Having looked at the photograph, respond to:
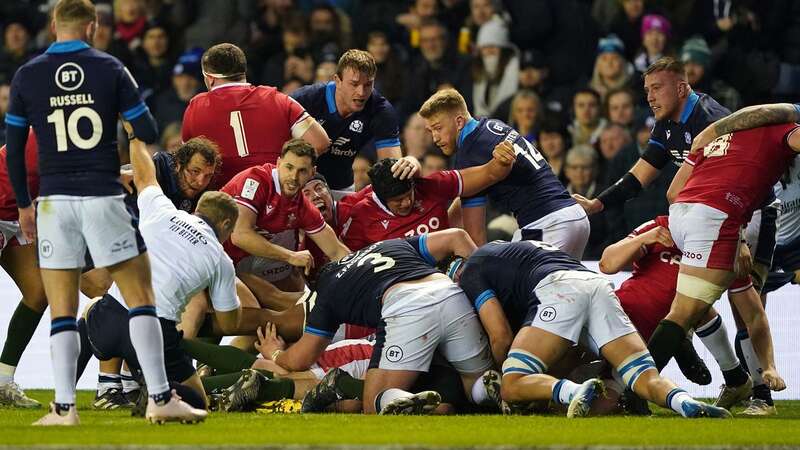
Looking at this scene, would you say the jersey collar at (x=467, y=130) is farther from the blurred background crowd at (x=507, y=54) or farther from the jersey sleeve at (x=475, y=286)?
the blurred background crowd at (x=507, y=54)

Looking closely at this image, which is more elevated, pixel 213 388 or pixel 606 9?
pixel 606 9

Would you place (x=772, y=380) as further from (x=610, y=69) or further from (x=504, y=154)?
(x=610, y=69)

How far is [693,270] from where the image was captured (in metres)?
9.21

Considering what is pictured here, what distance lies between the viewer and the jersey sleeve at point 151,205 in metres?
8.50

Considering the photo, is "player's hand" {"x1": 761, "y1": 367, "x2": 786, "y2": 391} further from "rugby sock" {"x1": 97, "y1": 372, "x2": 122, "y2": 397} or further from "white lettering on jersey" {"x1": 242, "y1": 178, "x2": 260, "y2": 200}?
"rugby sock" {"x1": 97, "y1": 372, "x2": 122, "y2": 397}

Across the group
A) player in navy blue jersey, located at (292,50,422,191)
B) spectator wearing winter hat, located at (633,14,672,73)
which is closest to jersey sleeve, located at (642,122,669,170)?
player in navy blue jersey, located at (292,50,422,191)

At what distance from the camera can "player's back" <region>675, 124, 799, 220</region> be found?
30.5 ft

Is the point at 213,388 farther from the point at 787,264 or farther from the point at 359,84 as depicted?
the point at 787,264

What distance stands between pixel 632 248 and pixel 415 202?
165 centimetres

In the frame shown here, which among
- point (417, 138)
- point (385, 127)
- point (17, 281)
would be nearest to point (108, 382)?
point (17, 281)

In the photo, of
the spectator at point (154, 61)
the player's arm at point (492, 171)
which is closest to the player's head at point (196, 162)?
the player's arm at point (492, 171)

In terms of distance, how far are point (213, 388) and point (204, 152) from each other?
1.52 meters

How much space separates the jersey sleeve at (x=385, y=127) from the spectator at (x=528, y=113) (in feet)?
10.2

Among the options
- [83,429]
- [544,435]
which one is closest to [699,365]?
[544,435]
